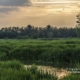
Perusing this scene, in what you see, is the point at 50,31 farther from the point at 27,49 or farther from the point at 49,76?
the point at 49,76

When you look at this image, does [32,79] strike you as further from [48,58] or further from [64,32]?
[64,32]

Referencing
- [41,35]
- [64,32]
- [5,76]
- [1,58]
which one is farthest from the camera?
[64,32]

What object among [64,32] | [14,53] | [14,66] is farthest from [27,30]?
[14,66]

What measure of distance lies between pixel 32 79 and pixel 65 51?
13.8 m

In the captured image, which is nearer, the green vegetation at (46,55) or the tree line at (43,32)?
the green vegetation at (46,55)

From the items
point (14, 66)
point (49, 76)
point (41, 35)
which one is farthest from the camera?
point (41, 35)

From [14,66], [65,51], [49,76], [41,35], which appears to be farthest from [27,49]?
[41,35]

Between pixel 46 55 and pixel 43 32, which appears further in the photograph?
pixel 43 32

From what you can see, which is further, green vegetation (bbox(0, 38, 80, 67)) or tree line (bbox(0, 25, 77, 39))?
tree line (bbox(0, 25, 77, 39))

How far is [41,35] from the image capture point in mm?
94750

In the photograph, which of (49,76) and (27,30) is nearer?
(49,76)

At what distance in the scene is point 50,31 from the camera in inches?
3880

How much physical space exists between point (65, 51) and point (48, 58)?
199cm

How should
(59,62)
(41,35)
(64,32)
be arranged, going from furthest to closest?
(64,32) → (41,35) → (59,62)
